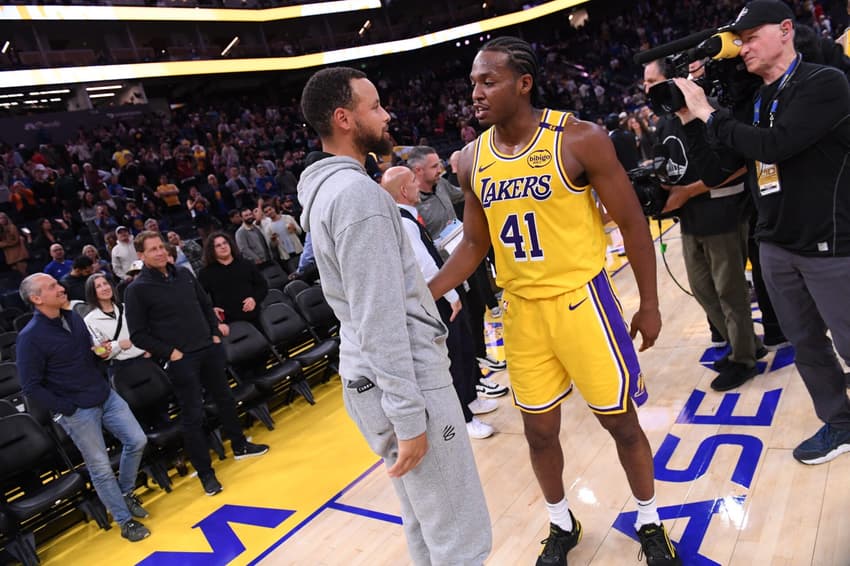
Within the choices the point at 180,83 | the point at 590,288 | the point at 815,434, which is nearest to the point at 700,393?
the point at 815,434

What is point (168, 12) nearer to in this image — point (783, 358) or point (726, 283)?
point (726, 283)

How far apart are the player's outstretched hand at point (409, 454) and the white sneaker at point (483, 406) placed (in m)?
2.43

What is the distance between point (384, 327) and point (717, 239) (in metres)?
2.36

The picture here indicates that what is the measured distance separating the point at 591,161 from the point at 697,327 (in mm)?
2936

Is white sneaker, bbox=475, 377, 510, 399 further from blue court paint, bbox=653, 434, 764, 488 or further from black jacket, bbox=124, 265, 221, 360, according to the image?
black jacket, bbox=124, 265, 221, 360

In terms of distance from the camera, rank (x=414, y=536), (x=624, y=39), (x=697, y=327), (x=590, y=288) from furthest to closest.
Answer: (x=624, y=39) → (x=697, y=327) → (x=590, y=288) → (x=414, y=536)

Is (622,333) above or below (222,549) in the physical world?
above

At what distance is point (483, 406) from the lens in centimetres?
395

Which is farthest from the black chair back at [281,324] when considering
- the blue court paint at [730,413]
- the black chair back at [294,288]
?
the blue court paint at [730,413]

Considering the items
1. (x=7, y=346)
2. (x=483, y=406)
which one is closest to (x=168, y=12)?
(x=7, y=346)

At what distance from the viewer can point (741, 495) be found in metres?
2.41

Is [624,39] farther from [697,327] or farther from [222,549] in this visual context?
[222,549]

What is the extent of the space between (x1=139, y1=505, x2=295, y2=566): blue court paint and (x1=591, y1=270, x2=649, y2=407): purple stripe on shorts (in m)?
2.20

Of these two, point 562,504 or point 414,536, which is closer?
point 414,536
